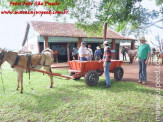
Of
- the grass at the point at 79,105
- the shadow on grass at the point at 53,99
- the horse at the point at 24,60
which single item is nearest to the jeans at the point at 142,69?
the grass at the point at 79,105

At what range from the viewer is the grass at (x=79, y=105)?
11.0ft

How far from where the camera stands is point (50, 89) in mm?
5648

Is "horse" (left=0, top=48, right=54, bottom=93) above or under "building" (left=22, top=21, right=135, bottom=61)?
under

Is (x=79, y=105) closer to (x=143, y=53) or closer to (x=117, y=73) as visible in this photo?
(x=117, y=73)

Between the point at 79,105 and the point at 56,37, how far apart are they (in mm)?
10534

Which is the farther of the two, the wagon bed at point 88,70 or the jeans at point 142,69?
the jeans at point 142,69

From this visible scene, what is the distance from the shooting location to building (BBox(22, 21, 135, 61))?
13.4m

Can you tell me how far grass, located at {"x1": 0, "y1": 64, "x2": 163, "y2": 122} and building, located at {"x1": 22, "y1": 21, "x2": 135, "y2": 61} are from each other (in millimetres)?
8358

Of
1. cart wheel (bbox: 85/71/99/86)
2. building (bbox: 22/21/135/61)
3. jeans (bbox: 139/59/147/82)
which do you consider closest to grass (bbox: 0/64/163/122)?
cart wheel (bbox: 85/71/99/86)

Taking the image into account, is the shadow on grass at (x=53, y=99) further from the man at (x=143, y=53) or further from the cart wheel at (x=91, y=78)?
the man at (x=143, y=53)

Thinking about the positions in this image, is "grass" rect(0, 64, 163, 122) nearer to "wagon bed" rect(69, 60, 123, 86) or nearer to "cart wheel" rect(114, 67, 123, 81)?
"wagon bed" rect(69, 60, 123, 86)

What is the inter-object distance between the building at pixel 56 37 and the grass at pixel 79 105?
8358 mm

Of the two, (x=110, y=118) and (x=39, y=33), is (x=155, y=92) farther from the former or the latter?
(x=39, y=33)

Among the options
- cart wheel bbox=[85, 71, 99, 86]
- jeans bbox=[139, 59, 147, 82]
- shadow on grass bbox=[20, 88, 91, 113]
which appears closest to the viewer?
shadow on grass bbox=[20, 88, 91, 113]
